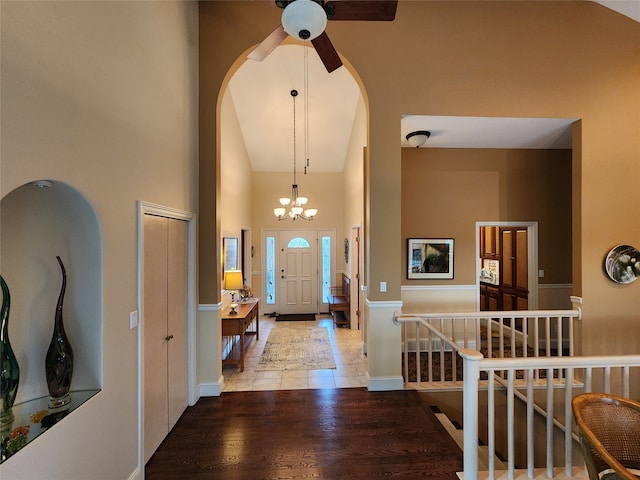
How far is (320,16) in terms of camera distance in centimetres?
167

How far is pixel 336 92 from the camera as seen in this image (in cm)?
509

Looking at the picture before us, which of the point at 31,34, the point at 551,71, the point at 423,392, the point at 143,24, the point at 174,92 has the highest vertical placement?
the point at 551,71

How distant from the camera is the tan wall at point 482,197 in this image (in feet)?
15.1

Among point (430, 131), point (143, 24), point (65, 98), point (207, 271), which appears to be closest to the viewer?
point (65, 98)

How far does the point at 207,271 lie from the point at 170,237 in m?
0.67

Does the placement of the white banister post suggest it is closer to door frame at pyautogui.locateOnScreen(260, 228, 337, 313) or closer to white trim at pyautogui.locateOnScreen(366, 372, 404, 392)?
white trim at pyautogui.locateOnScreen(366, 372, 404, 392)

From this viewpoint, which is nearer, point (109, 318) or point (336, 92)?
point (109, 318)

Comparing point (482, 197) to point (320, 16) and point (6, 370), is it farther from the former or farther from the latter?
point (6, 370)

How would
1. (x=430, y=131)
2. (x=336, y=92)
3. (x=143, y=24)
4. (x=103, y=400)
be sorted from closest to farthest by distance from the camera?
(x=103, y=400) → (x=143, y=24) → (x=430, y=131) → (x=336, y=92)

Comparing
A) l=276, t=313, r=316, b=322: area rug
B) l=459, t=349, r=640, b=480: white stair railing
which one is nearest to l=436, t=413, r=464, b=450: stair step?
l=459, t=349, r=640, b=480: white stair railing

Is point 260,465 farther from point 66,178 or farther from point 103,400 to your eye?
point 66,178

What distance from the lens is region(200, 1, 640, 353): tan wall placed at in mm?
3236

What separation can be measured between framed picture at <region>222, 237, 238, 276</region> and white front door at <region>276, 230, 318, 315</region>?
164 cm

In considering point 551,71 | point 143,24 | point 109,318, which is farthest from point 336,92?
point 109,318
